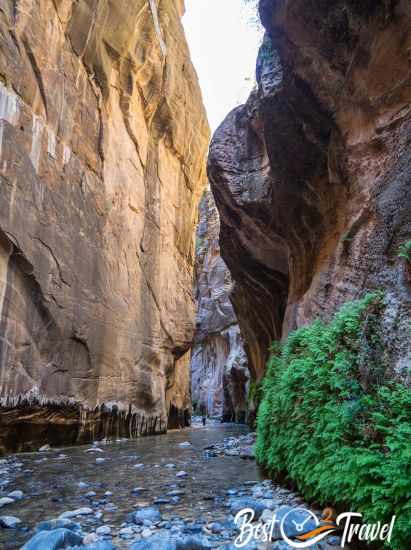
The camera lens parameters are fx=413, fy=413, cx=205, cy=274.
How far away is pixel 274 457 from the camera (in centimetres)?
539

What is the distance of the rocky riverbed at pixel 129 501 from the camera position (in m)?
3.11

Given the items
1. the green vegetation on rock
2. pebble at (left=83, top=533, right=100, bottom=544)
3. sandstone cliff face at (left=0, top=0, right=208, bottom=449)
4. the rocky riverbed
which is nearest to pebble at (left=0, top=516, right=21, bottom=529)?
the rocky riverbed

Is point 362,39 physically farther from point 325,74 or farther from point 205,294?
point 205,294

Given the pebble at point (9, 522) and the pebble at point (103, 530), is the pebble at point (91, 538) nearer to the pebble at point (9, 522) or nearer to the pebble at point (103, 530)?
the pebble at point (103, 530)

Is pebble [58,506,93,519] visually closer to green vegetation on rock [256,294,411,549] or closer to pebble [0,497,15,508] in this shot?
pebble [0,497,15,508]

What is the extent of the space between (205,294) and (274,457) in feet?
113

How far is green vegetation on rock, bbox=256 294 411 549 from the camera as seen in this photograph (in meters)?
2.64

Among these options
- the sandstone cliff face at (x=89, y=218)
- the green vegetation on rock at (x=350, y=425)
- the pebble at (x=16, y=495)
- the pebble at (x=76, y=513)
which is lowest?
the pebble at (x=16, y=495)

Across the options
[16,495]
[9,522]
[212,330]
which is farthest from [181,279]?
[212,330]

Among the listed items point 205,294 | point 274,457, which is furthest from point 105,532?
point 205,294

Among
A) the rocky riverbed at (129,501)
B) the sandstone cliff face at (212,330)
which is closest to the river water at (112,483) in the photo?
the rocky riverbed at (129,501)

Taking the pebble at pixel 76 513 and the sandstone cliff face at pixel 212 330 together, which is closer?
the pebble at pixel 76 513

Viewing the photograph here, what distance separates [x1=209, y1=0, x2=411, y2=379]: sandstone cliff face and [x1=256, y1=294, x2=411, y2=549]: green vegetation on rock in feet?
0.99

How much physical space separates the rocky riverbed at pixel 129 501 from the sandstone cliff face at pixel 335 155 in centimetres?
214
